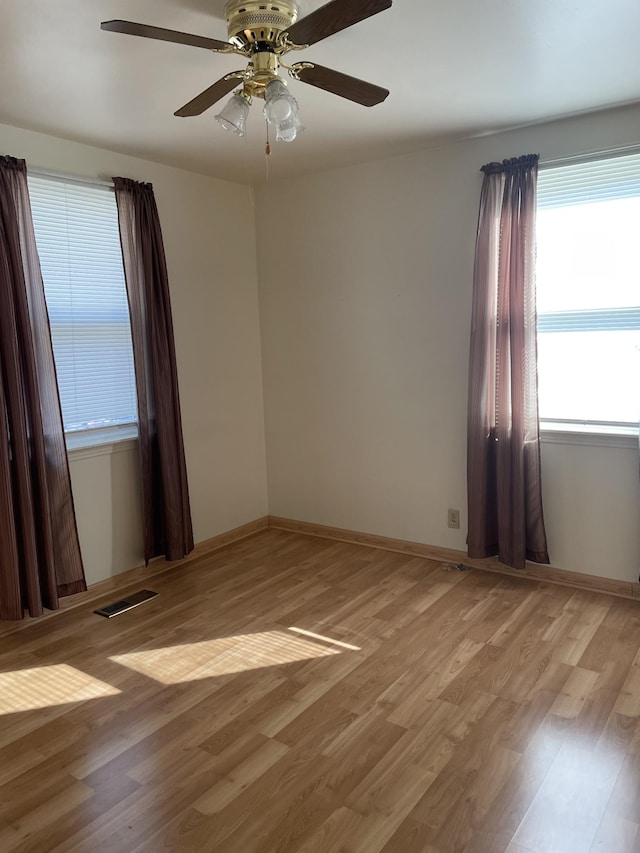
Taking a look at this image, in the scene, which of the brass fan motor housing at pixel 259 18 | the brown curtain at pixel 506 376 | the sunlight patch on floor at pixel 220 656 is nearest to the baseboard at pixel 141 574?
the sunlight patch on floor at pixel 220 656

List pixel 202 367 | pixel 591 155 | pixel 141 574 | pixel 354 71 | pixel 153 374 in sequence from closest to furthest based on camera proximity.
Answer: pixel 354 71 < pixel 591 155 < pixel 153 374 < pixel 141 574 < pixel 202 367

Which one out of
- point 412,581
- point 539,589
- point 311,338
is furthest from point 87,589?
point 539,589

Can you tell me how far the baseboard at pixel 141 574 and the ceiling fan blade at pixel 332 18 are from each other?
9.55 feet

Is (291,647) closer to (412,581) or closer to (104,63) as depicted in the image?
(412,581)

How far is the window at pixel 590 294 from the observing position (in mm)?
3299

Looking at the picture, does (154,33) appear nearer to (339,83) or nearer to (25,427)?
(339,83)

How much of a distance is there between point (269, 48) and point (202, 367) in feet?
8.29

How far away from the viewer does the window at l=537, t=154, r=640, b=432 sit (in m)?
3.30

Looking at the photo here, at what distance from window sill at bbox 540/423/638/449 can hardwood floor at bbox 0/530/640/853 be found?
32.0 inches

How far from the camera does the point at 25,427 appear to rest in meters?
3.17

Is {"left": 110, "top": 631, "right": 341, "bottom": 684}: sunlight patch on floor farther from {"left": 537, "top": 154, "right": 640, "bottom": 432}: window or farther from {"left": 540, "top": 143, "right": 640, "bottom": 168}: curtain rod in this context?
{"left": 540, "top": 143, "right": 640, "bottom": 168}: curtain rod

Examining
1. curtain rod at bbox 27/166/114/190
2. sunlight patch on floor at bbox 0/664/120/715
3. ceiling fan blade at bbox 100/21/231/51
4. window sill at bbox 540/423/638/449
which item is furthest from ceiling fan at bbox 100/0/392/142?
sunlight patch on floor at bbox 0/664/120/715

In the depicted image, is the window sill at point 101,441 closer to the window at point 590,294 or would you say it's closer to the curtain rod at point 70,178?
the curtain rod at point 70,178

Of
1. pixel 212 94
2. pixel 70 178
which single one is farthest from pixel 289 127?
pixel 70 178
